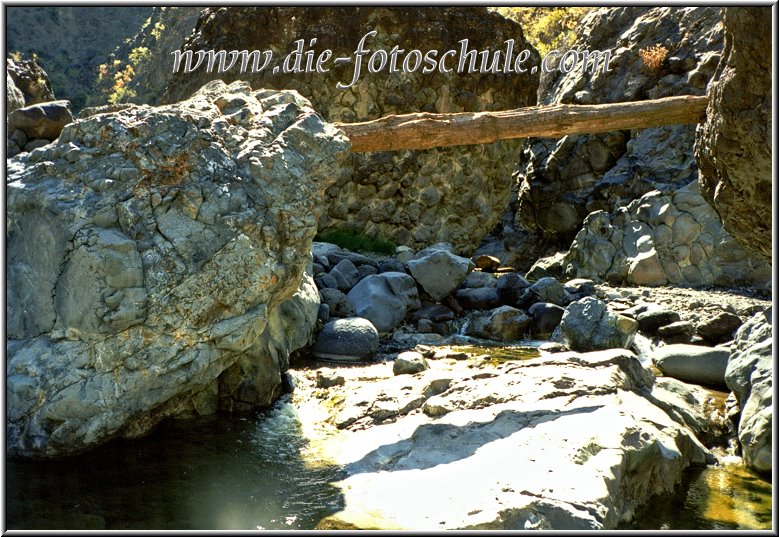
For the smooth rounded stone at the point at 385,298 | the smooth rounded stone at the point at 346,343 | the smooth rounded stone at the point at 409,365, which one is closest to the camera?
the smooth rounded stone at the point at 409,365

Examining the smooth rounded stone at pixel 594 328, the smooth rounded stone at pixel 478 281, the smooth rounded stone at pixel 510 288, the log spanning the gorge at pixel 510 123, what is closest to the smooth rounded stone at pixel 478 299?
the smooth rounded stone at pixel 510 288

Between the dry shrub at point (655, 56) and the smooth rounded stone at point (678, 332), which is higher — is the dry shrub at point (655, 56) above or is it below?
above

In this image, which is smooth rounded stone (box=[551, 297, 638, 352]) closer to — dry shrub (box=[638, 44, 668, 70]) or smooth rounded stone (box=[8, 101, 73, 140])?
smooth rounded stone (box=[8, 101, 73, 140])

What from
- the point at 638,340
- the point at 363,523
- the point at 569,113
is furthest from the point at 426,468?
the point at 638,340

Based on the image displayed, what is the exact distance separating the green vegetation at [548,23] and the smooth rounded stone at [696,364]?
16227 millimetres

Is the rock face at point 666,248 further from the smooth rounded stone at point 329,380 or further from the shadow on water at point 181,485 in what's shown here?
the shadow on water at point 181,485

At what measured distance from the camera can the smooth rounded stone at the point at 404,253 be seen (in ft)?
46.0

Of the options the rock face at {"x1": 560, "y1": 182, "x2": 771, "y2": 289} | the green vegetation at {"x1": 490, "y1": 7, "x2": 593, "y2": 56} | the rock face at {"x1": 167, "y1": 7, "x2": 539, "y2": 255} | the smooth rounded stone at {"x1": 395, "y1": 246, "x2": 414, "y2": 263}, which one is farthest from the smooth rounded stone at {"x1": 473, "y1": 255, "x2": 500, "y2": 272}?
the green vegetation at {"x1": 490, "y1": 7, "x2": 593, "y2": 56}

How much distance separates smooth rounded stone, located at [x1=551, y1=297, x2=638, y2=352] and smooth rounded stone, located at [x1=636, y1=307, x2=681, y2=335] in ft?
3.33

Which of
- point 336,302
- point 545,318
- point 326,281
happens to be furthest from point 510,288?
point 336,302

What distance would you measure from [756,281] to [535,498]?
369 inches

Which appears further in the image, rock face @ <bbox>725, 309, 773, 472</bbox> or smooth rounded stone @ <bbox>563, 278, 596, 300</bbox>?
smooth rounded stone @ <bbox>563, 278, 596, 300</bbox>

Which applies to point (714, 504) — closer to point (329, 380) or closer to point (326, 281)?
point (329, 380)

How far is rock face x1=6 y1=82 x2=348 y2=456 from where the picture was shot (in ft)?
17.5
